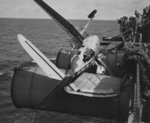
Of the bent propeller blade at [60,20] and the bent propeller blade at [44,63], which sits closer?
the bent propeller blade at [44,63]

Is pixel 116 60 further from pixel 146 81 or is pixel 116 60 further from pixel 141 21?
pixel 141 21

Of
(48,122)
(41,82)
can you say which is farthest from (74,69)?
(48,122)

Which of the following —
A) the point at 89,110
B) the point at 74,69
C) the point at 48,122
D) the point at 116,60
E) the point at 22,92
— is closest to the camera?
the point at 89,110

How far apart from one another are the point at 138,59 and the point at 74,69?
14.1ft

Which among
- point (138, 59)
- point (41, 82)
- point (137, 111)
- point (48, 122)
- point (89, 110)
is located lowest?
point (48, 122)

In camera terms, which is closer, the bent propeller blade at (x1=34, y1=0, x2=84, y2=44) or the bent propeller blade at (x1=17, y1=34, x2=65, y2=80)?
the bent propeller blade at (x1=17, y1=34, x2=65, y2=80)

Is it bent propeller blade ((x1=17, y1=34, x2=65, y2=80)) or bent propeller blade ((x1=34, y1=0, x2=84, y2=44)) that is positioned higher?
bent propeller blade ((x1=34, y1=0, x2=84, y2=44))

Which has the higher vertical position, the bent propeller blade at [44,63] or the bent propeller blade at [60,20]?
the bent propeller blade at [60,20]

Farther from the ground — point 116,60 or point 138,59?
point 138,59

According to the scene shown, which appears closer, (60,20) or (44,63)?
(44,63)

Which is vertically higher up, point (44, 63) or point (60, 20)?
point (60, 20)

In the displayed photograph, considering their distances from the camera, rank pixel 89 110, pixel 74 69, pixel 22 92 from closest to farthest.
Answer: pixel 89 110 → pixel 22 92 → pixel 74 69

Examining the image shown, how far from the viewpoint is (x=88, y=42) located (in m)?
16.6

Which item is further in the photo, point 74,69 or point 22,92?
point 74,69
